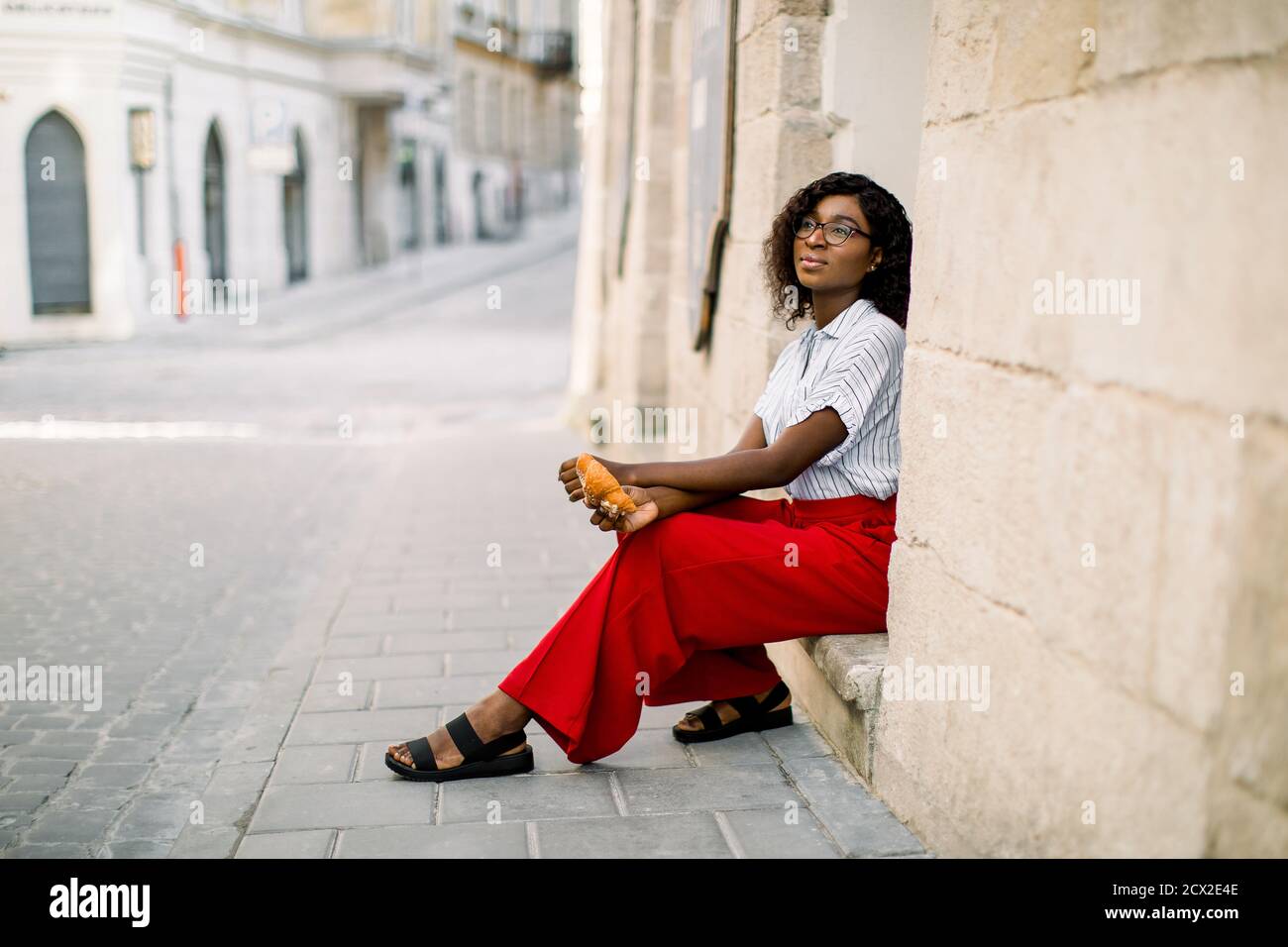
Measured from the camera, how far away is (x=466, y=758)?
369 cm

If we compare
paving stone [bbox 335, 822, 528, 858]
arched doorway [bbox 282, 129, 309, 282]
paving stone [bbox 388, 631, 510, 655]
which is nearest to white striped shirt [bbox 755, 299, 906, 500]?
paving stone [bbox 335, 822, 528, 858]

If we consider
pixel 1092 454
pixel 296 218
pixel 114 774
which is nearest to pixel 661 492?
pixel 1092 454

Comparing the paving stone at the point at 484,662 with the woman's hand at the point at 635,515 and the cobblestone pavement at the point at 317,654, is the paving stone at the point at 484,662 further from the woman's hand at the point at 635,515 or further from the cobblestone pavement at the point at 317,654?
the woman's hand at the point at 635,515

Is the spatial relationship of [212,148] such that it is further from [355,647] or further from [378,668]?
[378,668]

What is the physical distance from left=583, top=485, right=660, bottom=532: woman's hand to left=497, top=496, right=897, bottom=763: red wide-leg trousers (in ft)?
0.15

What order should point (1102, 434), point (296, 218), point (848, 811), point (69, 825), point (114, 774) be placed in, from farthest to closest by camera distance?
point (296, 218)
point (114, 774)
point (69, 825)
point (848, 811)
point (1102, 434)

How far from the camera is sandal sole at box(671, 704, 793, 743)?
13.3 feet

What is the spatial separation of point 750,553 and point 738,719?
68 cm

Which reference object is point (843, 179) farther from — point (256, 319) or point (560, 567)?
point (256, 319)

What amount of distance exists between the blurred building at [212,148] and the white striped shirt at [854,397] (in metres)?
8.93

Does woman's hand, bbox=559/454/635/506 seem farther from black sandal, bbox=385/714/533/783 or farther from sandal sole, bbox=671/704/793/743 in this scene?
sandal sole, bbox=671/704/793/743

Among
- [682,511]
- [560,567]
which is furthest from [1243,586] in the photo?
[560,567]

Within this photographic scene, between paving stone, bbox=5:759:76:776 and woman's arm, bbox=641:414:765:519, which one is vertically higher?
woman's arm, bbox=641:414:765:519

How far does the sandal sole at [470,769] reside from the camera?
3686 millimetres
